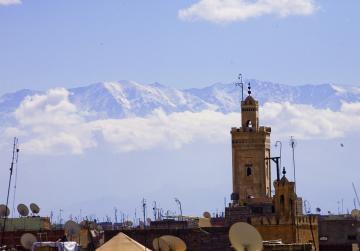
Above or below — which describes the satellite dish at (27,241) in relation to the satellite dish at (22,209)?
below

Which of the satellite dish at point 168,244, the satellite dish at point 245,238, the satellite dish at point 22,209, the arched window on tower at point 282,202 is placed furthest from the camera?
the satellite dish at point 22,209

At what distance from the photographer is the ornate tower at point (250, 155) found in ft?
367


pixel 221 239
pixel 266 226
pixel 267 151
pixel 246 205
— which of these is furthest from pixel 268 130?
pixel 221 239

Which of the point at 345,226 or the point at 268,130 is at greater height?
the point at 268,130

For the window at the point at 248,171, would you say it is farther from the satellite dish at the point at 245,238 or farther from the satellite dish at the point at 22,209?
the satellite dish at the point at 245,238

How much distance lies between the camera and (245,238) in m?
44.0

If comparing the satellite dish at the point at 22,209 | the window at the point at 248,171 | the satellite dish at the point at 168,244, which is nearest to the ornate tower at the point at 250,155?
the window at the point at 248,171

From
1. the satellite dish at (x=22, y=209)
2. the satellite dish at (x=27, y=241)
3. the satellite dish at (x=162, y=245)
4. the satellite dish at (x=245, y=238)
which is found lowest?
the satellite dish at (x=245, y=238)

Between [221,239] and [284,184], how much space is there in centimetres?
801

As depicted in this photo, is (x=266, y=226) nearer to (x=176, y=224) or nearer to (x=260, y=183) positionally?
(x=176, y=224)

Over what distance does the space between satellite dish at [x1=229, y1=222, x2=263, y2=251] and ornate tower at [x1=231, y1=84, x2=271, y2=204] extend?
6693 centimetres

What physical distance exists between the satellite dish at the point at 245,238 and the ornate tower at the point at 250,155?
66.9m

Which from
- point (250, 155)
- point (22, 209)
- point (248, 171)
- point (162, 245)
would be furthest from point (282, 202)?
point (250, 155)

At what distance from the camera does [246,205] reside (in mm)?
96688
